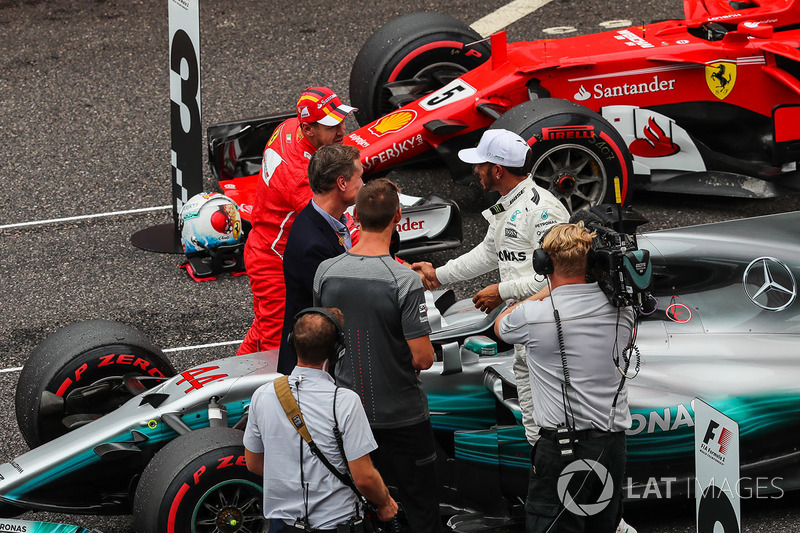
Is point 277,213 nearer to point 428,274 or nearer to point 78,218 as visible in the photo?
point 428,274

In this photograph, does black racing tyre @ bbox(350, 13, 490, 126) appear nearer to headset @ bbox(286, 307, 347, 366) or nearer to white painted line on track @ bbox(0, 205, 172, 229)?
white painted line on track @ bbox(0, 205, 172, 229)

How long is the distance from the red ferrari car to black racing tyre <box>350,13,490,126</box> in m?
0.53

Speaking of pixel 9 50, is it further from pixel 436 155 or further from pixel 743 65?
pixel 743 65

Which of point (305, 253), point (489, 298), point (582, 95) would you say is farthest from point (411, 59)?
point (305, 253)

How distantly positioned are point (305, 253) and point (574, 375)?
1.24 metres

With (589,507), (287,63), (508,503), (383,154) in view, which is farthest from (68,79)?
(589,507)

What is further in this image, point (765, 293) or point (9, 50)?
point (9, 50)

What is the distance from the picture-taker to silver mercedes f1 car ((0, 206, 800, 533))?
4.46 metres

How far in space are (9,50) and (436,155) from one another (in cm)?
648

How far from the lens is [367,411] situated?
4.12m

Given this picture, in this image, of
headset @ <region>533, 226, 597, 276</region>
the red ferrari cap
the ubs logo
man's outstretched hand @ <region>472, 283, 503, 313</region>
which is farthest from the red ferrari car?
headset @ <region>533, 226, 597, 276</region>

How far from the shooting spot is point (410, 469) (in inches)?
163

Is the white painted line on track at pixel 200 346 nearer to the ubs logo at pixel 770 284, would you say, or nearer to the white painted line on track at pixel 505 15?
the ubs logo at pixel 770 284

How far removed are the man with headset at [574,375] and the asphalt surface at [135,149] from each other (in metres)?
1.12
